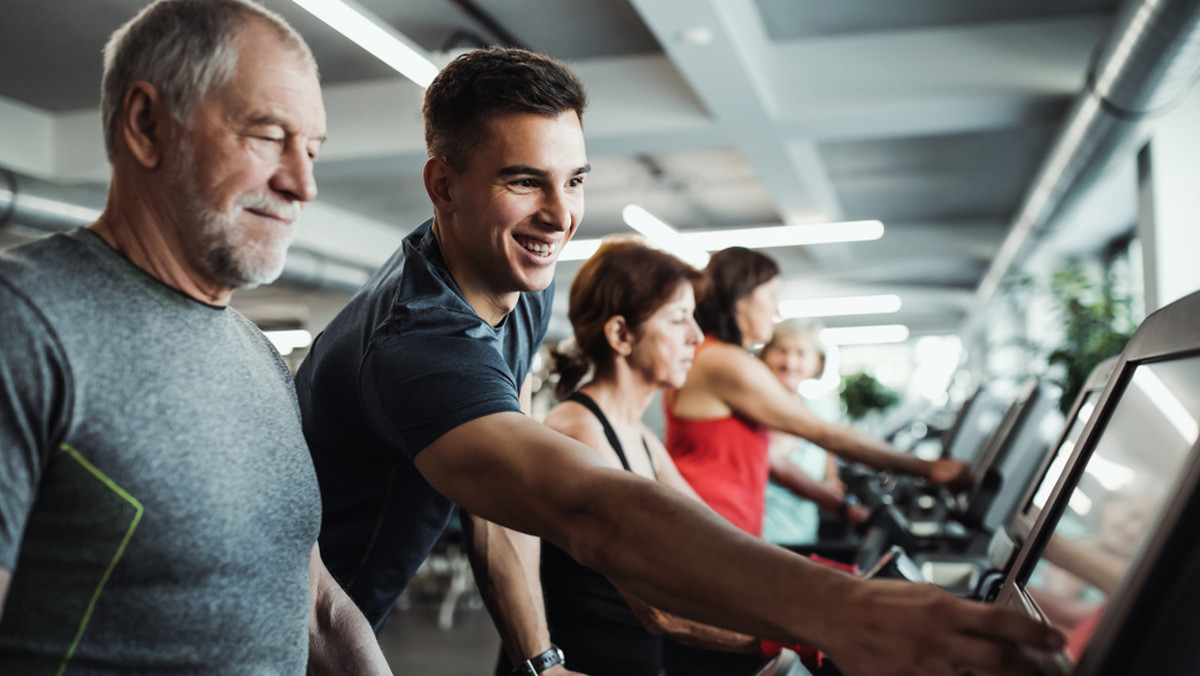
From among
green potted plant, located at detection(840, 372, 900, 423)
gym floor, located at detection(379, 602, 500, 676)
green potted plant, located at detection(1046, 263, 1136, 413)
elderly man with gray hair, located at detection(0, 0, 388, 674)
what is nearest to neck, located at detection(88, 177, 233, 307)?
elderly man with gray hair, located at detection(0, 0, 388, 674)

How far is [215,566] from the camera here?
81 centimetres

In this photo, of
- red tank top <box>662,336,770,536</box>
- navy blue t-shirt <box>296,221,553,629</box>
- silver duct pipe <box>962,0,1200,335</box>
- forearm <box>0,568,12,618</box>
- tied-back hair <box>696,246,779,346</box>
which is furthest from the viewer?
silver duct pipe <box>962,0,1200,335</box>

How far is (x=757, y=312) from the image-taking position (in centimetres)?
269

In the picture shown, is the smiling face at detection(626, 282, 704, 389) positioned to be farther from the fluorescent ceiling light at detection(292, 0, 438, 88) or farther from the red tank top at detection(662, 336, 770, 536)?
the fluorescent ceiling light at detection(292, 0, 438, 88)

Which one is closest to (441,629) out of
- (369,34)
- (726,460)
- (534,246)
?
(369,34)

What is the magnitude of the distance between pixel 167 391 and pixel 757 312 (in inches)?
82.4

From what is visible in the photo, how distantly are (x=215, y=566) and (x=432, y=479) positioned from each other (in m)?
0.24

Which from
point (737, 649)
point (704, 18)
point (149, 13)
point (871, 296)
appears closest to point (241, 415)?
point (149, 13)

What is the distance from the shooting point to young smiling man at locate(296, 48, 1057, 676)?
24.0 inches

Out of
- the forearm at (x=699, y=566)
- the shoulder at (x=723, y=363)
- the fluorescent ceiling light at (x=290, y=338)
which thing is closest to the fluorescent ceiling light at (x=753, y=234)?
the shoulder at (x=723, y=363)

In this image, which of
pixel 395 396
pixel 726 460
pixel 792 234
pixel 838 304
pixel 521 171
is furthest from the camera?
pixel 838 304

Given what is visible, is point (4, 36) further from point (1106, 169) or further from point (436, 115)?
point (1106, 169)

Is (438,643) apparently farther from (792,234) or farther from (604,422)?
(792,234)

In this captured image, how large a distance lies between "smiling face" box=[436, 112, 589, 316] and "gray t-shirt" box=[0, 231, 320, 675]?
0.41m
